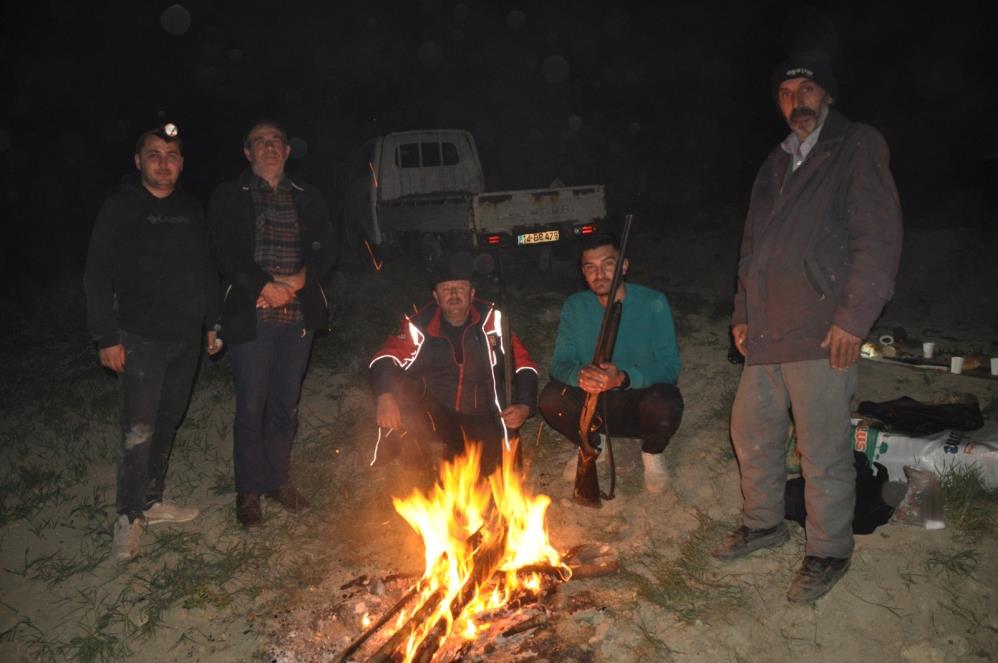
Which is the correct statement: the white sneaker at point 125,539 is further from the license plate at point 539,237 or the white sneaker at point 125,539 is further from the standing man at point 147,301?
the license plate at point 539,237

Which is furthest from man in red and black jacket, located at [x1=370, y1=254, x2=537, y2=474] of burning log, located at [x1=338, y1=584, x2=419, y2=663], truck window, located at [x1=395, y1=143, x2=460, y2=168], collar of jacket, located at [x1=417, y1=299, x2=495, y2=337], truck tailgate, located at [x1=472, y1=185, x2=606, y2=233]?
truck window, located at [x1=395, y1=143, x2=460, y2=168]

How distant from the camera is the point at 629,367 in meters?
4.15

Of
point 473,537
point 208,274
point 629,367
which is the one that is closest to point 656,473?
point 629,367

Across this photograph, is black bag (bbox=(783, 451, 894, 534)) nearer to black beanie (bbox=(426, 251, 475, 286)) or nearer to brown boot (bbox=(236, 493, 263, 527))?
black beanie (bbox=(426, 251, 475, 286))

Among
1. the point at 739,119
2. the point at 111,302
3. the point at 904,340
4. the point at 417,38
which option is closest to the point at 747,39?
the point at 739,119

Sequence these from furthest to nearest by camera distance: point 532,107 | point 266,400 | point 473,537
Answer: point 532,107 → point 266,400 → point 473,537

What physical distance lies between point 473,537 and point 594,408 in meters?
1.01

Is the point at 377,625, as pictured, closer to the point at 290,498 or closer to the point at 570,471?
the point at 290,498

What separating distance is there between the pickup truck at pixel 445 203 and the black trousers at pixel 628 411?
3919 millimetres

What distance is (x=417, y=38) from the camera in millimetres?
32719

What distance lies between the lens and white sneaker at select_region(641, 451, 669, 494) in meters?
4.12

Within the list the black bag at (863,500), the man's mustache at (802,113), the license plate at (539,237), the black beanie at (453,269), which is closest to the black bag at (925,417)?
the black bag at (863,500)

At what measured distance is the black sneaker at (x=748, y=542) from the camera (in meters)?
3.32

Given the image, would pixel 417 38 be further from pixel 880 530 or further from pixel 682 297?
pixel 880 530
